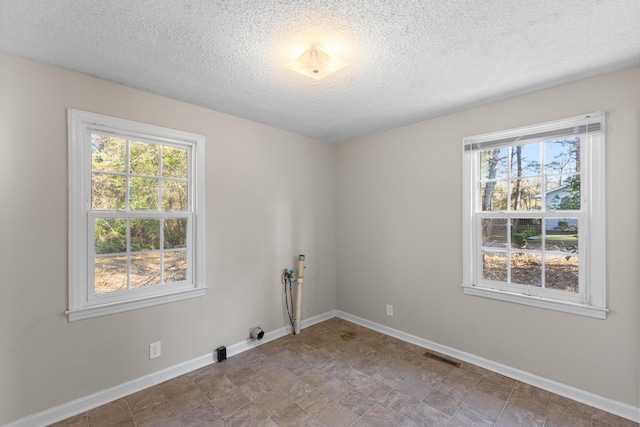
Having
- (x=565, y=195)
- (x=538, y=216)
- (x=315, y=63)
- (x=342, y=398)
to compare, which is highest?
(x=315, y=63)

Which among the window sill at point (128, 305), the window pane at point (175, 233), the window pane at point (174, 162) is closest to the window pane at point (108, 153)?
the window pane at point (174, 162)

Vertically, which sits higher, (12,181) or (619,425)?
(12,181)

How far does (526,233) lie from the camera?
2391 mm

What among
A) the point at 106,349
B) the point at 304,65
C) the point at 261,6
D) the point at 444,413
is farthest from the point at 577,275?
the point at 106,349

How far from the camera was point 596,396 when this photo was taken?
6.53 feet

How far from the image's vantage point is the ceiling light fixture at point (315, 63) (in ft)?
5.36

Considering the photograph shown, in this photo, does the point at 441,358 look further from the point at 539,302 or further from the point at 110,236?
the point at 110,236

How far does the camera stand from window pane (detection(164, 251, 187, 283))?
96.9 inches

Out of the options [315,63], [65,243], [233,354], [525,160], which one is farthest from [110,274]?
[525,160]

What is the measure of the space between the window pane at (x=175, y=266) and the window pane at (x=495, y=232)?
281 cm

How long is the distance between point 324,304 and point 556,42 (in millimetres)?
3325

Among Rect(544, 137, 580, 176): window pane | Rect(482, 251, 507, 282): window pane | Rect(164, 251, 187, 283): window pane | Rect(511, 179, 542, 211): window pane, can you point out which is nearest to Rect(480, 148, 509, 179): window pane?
Rect(511, 179, 542, 211): window pane

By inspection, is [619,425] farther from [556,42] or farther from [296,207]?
[296,207]

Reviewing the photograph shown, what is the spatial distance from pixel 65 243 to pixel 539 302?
359 centimetres
